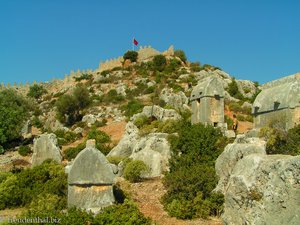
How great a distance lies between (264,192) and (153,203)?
4974 mm

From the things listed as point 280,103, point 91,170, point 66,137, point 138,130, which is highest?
point 280,103

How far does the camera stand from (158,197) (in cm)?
1297

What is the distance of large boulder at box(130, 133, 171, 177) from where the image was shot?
16502mm

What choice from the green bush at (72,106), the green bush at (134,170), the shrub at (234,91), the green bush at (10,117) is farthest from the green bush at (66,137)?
the shrub at (234,91)

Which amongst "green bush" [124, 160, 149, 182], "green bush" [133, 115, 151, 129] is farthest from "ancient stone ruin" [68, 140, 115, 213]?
"green bush" [133, 115, 151, 129]

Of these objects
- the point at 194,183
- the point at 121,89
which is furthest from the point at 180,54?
the point at 194,183

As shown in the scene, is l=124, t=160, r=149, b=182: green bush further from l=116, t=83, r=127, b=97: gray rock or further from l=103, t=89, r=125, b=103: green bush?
l=116, t=83, r=127, b=97: gray rock

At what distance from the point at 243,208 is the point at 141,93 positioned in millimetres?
37422

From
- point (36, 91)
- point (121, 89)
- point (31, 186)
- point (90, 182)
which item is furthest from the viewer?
point (36, 91)

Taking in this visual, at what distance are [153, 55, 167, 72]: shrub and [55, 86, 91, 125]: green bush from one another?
15.0 meters

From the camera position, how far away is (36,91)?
Answer: 6322cm

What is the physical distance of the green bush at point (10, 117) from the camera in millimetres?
30266

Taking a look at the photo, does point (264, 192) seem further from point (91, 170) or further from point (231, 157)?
point (91, 170)

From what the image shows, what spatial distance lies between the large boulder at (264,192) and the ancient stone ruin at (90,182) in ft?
11.4
